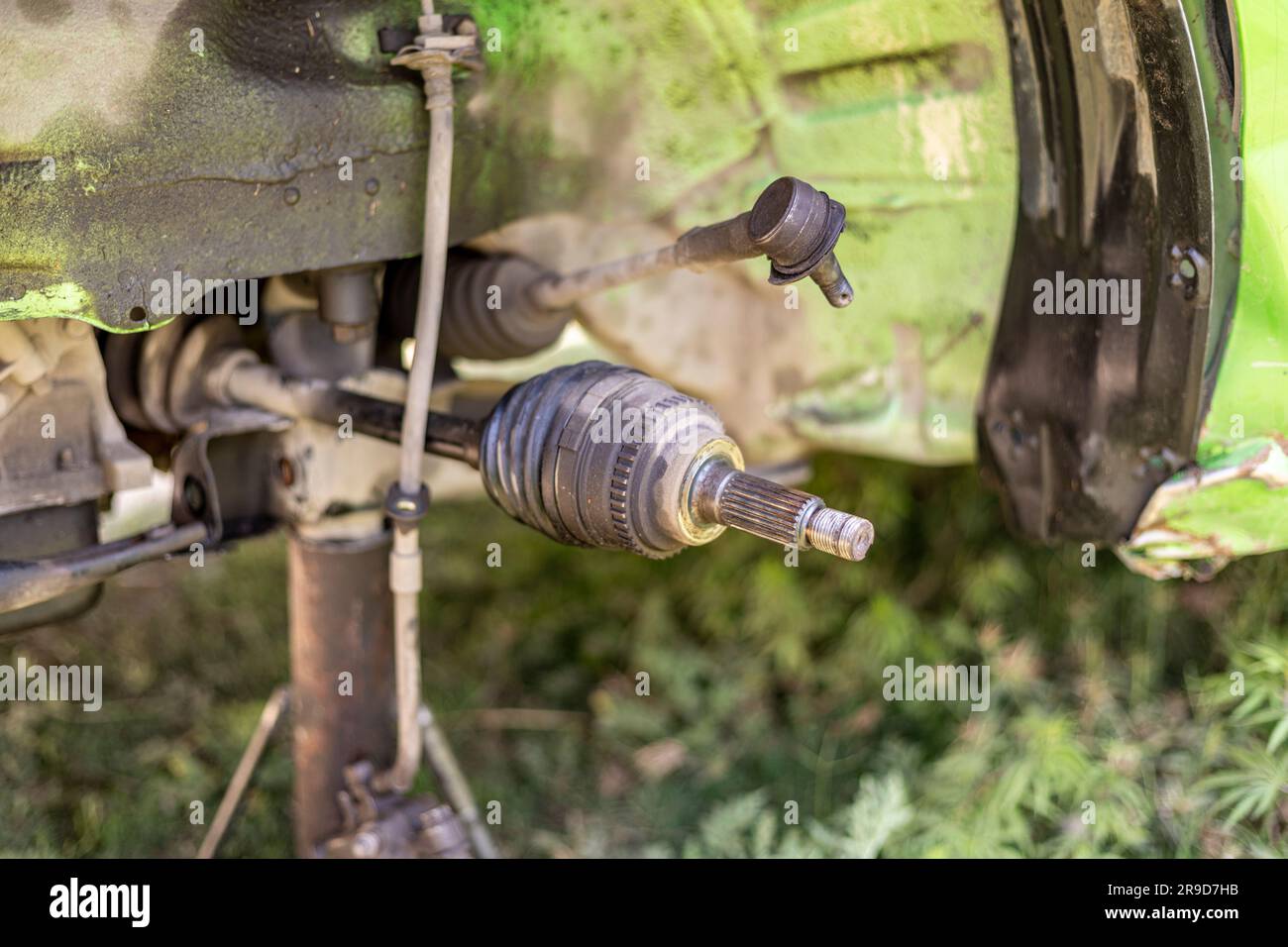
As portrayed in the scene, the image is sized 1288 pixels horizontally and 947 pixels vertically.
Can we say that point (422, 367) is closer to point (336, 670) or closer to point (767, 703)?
point (336, 670)

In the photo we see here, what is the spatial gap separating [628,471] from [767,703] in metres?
1.39

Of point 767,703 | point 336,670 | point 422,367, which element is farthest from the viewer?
point 767,703

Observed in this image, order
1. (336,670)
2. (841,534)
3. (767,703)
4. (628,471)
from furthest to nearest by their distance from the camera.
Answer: (767,703), (336,670), (628,471), (841,534)

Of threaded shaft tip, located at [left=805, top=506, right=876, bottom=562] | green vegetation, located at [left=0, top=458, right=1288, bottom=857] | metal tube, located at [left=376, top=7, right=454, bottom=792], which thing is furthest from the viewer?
green vegetation, located at [left=0, top=458, right=1288, bottom=857]

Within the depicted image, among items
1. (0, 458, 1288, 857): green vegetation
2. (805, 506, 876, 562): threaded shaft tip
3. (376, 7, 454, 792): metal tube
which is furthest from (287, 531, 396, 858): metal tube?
(805, 506, 876, 562): threaded shaft tip

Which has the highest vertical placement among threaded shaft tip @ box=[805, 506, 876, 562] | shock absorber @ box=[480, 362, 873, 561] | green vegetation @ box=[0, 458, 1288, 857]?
shock absorber @ box=[480, 362, 873, 561]

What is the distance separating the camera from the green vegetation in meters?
2.10

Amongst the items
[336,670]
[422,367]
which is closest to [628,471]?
[422,367]

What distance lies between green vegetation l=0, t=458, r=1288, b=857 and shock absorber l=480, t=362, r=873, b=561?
0.93 metres

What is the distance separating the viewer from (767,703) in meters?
2.56

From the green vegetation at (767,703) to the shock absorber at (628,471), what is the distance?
0.93 m

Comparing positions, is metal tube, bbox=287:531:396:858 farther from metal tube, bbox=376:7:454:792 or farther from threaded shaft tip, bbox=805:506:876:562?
threaded shaft tip, bbox=805:506:876:562

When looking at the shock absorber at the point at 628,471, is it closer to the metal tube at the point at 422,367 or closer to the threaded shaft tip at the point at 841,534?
the threaded shaft tip at the point at 841,534

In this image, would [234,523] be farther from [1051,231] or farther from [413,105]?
[1051,231]
